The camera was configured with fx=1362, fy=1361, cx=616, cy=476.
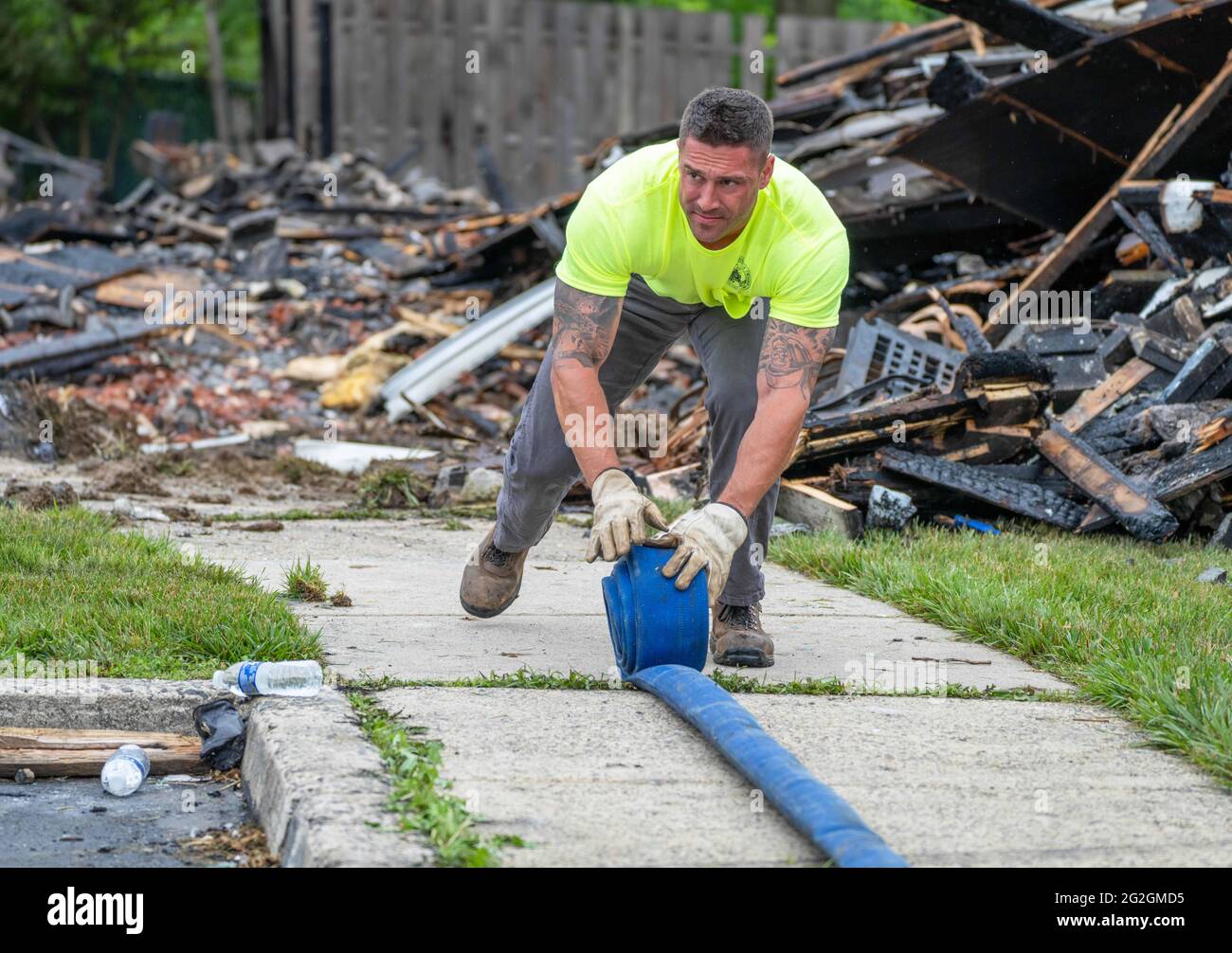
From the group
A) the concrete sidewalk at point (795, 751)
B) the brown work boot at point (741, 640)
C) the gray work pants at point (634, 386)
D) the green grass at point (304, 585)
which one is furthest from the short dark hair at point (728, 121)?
the green grass at point (304, 585)

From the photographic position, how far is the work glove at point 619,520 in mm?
3637

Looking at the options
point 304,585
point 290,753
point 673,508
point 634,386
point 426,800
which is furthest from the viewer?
point 673,508

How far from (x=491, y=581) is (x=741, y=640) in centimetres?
92

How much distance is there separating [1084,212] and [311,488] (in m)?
5.43

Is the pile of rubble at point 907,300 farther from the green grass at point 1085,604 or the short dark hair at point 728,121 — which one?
the short dark hair at point 728,121

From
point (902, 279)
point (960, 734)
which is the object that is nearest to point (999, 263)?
point (902, 279)

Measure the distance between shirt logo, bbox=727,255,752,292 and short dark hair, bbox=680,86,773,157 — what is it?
1.26ft

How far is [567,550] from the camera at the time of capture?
6.19m

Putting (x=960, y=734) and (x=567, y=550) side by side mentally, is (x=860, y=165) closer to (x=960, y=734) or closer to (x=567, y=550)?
(x=567, y=550)

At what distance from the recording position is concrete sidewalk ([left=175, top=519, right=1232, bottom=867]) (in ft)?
8.57

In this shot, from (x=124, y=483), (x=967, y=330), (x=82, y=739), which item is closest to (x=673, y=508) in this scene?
(x=967, y=330)

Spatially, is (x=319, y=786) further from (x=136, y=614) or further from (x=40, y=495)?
(x=40, y=495)

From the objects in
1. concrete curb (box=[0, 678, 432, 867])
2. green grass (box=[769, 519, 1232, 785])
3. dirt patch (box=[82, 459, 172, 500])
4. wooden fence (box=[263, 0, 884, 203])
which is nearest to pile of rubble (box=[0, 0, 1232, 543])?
green grass (box=[769, 519, 1232, 785])

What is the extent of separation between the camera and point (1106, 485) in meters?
6.22
